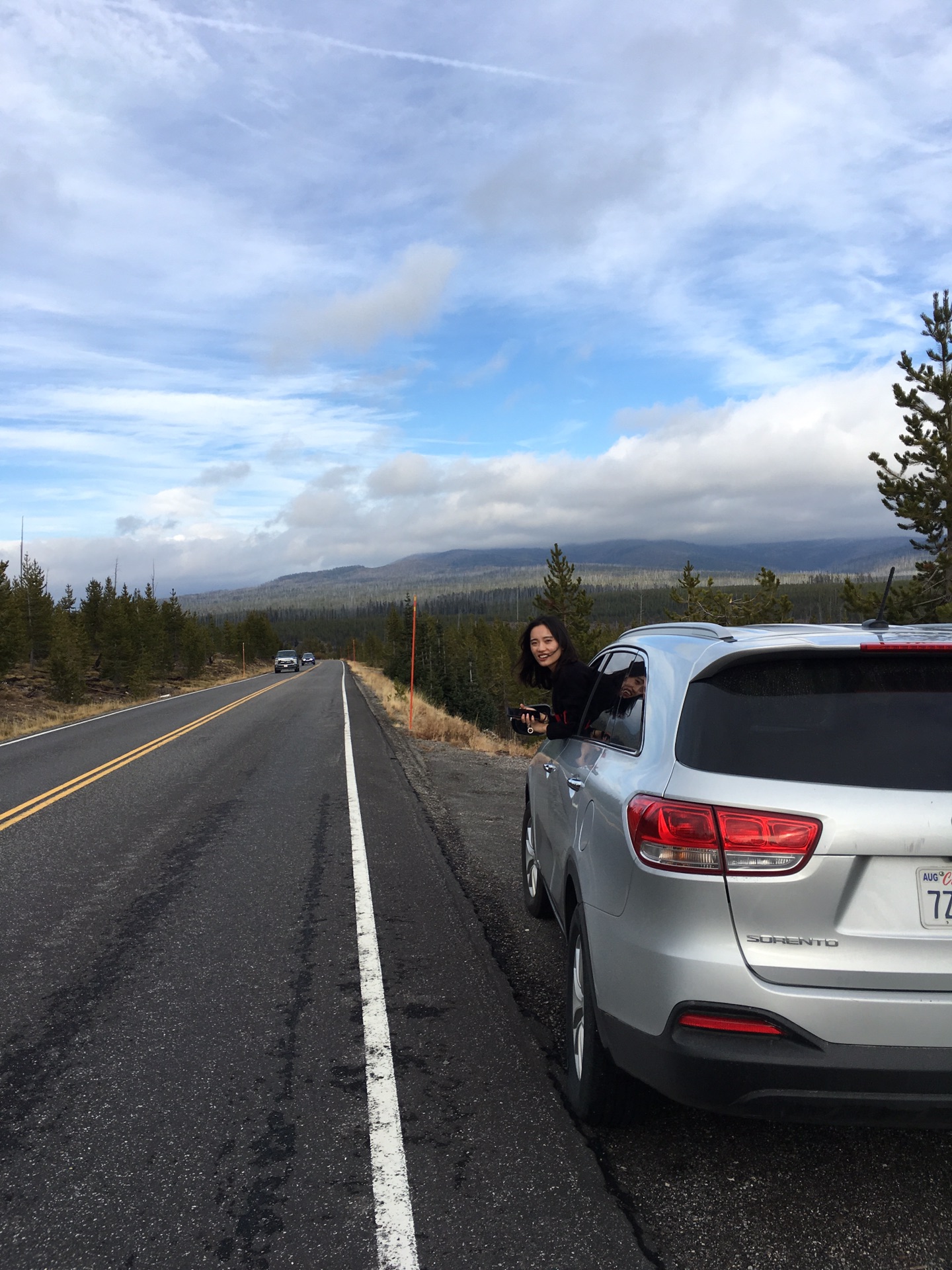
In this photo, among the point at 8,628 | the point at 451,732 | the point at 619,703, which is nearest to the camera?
the point at 619,703

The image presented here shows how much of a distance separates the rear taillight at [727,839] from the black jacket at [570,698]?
6.44 ft

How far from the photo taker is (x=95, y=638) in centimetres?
5812

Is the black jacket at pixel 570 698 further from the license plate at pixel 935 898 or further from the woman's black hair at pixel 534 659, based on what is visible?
the license plate at pixel 935 898

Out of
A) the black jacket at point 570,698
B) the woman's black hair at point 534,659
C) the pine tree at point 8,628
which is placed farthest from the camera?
the pine tree at point 8,628

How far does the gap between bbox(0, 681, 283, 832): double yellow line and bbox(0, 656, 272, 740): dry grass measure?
3.97m

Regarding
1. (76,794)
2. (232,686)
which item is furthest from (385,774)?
(232,686)

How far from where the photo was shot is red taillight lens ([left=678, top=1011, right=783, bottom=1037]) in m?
2.34

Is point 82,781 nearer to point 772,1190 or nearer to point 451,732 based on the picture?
point 451,732

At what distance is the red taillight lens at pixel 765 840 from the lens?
2.33 meters

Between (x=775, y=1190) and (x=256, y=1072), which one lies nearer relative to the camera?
(x=775, y=1190)

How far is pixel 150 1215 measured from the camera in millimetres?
2639

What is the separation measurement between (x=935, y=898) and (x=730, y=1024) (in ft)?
2.17

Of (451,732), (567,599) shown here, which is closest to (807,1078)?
(451,732)

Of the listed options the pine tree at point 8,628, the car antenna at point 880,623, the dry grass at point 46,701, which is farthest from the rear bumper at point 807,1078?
the pine tree at point 8,628
